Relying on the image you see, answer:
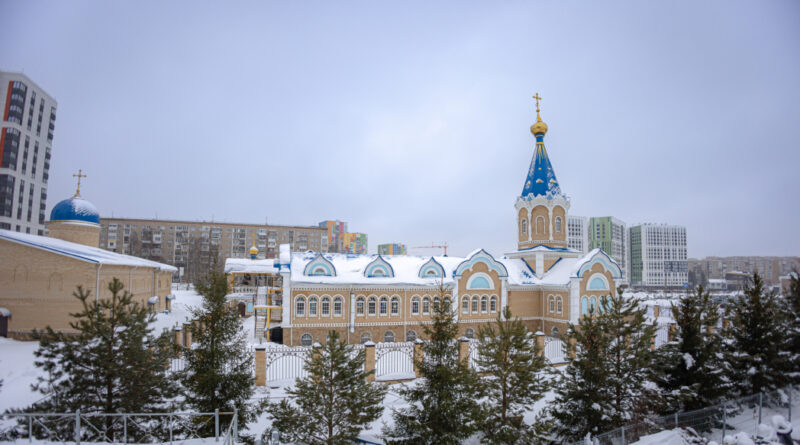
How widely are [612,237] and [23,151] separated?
100m

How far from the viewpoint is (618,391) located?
10.7 metres

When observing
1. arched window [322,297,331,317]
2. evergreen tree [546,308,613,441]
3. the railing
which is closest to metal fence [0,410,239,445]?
the railing

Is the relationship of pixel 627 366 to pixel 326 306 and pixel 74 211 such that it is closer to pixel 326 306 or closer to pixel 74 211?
pixel 326 306

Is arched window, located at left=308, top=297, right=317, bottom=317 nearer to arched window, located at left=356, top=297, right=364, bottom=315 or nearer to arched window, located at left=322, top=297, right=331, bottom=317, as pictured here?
arched window, located at left=322, top=297, right=331, bottom=317

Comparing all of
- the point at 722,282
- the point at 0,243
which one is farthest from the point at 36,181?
the point at 722,282

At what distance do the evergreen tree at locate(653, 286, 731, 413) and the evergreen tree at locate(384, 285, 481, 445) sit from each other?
260 inches

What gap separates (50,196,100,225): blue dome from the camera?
24297 millimetres

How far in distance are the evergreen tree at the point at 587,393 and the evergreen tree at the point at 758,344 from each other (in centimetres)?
605

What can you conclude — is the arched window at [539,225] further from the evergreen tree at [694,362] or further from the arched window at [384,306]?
the evergreen tree at [694,362]

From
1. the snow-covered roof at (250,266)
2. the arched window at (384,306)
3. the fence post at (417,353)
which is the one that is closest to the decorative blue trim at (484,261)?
the arched window at (384,306)

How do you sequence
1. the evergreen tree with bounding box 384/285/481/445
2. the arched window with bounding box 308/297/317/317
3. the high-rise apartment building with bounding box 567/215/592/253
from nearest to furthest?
the evergreen tree with bounding box 384/285/481/445
the arched window with bounding box 308/297/317/317
the high-rise apartment building with bounding box 567/215/592/253

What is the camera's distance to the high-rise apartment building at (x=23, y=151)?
35156 mm

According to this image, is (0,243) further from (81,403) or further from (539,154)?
(539,154)

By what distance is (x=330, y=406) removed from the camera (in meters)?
8.62
